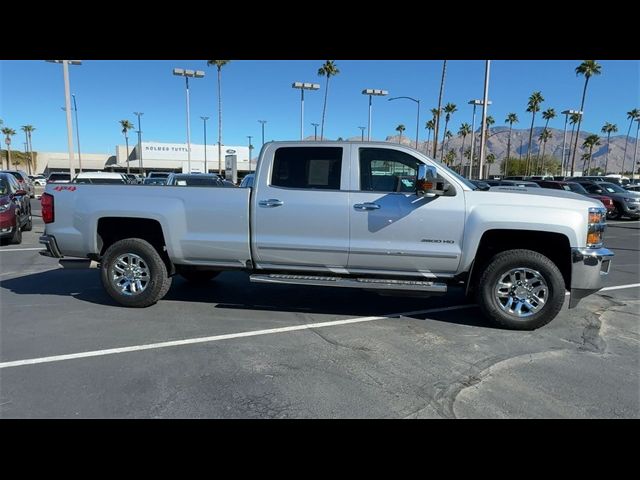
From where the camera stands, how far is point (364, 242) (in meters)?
5.09

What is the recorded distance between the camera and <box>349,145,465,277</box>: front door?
4.95 metres

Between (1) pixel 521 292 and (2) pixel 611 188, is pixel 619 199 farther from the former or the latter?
(1) pixel 521 292

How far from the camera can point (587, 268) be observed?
4715 millimetres

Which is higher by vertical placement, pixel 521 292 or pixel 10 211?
pixel 10 211

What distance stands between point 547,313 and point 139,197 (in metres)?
5.11

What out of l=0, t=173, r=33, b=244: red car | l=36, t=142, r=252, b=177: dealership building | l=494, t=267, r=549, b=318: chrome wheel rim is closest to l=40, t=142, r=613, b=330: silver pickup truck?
l=494, t=267, r=549, b=318: chrome wheel rim

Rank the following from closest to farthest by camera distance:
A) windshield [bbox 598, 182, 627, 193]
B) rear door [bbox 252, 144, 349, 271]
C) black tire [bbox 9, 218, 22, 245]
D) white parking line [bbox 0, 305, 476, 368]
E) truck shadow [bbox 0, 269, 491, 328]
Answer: white parking line [bbox 0, 305, 476, 368] < rear door [bbox 252, 144, 349, 271] < truck shadow [bbox 0, 269, 491, 328] < black tire [bbox 9, 218, 22, 245] < windshield [bbox 598, 182, 627, 193]

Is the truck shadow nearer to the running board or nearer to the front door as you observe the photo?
the running board

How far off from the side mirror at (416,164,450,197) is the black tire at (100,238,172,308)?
134 inches

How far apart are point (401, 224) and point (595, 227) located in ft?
7.02

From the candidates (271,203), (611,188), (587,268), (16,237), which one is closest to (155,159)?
(16,237)
